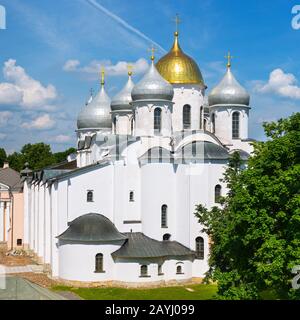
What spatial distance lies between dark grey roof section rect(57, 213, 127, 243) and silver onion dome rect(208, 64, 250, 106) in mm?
10978

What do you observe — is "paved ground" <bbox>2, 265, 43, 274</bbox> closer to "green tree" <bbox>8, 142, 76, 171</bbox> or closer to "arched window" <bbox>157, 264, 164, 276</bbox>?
"arched window" <bbox>157, 264, 164, 276</bbox>

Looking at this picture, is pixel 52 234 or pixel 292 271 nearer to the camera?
pixel 292 271

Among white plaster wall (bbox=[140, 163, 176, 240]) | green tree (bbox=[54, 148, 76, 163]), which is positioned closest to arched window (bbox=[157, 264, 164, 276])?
white plaster wall (bbox=[140, 163, 176, 240])

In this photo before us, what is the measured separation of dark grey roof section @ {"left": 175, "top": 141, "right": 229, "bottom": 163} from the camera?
95.8 ft

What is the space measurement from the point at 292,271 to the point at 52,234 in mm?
16887

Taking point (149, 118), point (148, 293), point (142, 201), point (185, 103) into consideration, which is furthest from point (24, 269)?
point (185, 103)

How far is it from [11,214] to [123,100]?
50.2 feet

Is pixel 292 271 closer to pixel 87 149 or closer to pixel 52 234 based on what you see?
pixel 52 234

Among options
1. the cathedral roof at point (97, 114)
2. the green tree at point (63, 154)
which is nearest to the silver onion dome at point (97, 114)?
the cathedral roof at point (97, 114)

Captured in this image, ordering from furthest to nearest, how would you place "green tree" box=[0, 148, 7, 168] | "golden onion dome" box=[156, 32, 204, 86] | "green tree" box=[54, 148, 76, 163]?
"green tree" box=[0, 148, 7, 168] < "green tree" box=[54, 148, 76, 163] < "golden onion dome" box=[156, 32, 204, 86]

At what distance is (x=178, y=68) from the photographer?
109 feet

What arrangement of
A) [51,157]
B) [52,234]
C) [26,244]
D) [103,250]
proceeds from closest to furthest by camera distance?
[103,250], [52,234], [26,244], [51,157]

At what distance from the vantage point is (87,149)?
1396 inches
